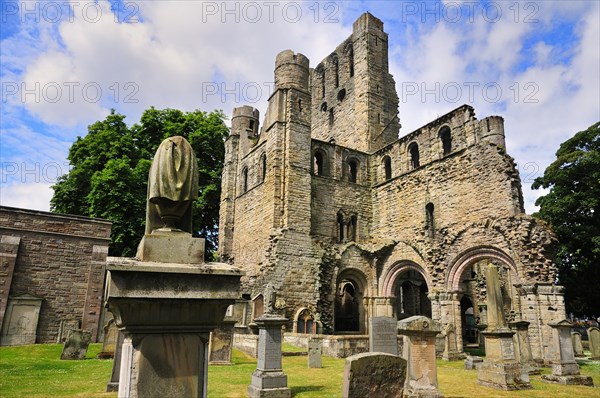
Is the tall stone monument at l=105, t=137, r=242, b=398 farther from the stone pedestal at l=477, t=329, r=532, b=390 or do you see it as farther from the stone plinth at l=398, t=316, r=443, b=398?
the stone pedestal at l=477, t=329, r=532, b=390

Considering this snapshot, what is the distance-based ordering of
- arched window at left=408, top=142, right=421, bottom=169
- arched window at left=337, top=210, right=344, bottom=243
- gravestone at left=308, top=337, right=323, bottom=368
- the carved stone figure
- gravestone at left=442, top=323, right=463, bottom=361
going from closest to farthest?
1. the carved stone figure
2. gravestone at left=308, top=337, right=323, bottom=368
3. gravestone at left=442, top=323, right=463, bottom=361
4. arched window at left=408, top=142, right=421, bottom=169
5. arched window at left=337, top=210, right=344, bottom=243

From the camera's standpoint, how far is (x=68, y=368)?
1098 cm

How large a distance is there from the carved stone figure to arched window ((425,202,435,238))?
19.3 metres

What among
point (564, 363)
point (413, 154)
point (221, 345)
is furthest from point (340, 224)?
point (564, 363)

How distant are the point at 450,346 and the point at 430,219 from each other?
733 centimetres

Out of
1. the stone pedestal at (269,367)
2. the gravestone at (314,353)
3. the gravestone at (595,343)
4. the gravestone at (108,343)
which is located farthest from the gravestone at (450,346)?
the gravestone at (108,343)

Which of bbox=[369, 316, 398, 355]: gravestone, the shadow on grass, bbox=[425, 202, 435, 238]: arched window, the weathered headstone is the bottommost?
the shadow on grass

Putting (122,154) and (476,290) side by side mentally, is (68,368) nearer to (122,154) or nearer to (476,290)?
(122,154)

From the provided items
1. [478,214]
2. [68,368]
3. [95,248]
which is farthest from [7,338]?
[478,214]

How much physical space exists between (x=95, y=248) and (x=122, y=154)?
848 centimetres

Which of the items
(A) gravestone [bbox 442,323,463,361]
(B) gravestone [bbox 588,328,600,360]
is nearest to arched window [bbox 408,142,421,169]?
(A) gravestone [bbox 442,323,463,361]

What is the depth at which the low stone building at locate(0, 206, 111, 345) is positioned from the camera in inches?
679

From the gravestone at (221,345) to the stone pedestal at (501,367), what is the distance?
7.08 metres

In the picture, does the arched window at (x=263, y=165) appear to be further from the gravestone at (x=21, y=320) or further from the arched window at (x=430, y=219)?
the gravestone at (x=21, y=320)
